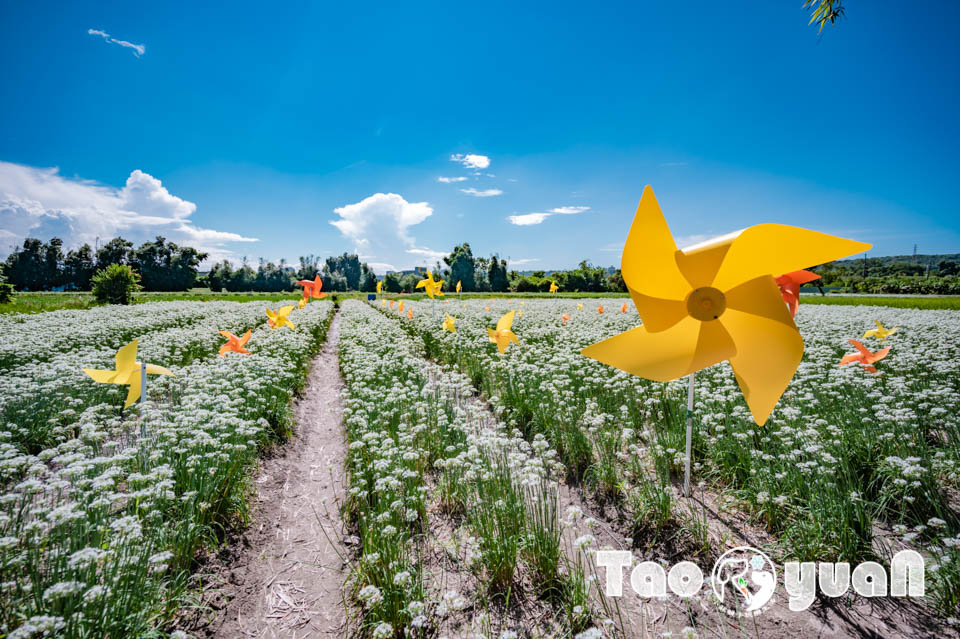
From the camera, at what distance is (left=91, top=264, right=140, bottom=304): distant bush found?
94.1 feet

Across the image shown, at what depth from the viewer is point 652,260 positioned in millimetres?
3264

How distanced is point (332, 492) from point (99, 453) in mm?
2592

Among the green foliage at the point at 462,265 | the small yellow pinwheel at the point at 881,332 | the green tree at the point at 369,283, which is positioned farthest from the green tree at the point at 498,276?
the small yellow pinwheel at the point at 881,332

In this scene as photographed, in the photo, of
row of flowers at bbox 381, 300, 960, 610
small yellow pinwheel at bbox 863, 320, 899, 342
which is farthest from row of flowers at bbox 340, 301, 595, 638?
small yellow pinwheel at bbox 863, 320, 899, 342

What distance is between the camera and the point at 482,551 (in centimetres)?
341

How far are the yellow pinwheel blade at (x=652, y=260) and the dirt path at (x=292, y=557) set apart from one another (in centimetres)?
360

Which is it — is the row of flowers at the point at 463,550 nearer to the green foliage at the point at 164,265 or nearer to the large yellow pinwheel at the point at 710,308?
the large yellow pinwheel at the point at 710,308

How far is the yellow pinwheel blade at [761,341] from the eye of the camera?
116 inches

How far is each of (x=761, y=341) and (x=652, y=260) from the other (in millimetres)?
1069

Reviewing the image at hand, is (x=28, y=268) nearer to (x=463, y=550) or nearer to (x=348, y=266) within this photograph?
(x=348, y=266)

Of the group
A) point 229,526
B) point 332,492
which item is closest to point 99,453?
point 229,526

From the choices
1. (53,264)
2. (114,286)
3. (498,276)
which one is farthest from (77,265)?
(498,276)

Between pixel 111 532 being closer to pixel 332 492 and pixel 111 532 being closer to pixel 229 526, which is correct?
pixel 229 526

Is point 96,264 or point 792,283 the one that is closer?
point 792,283
